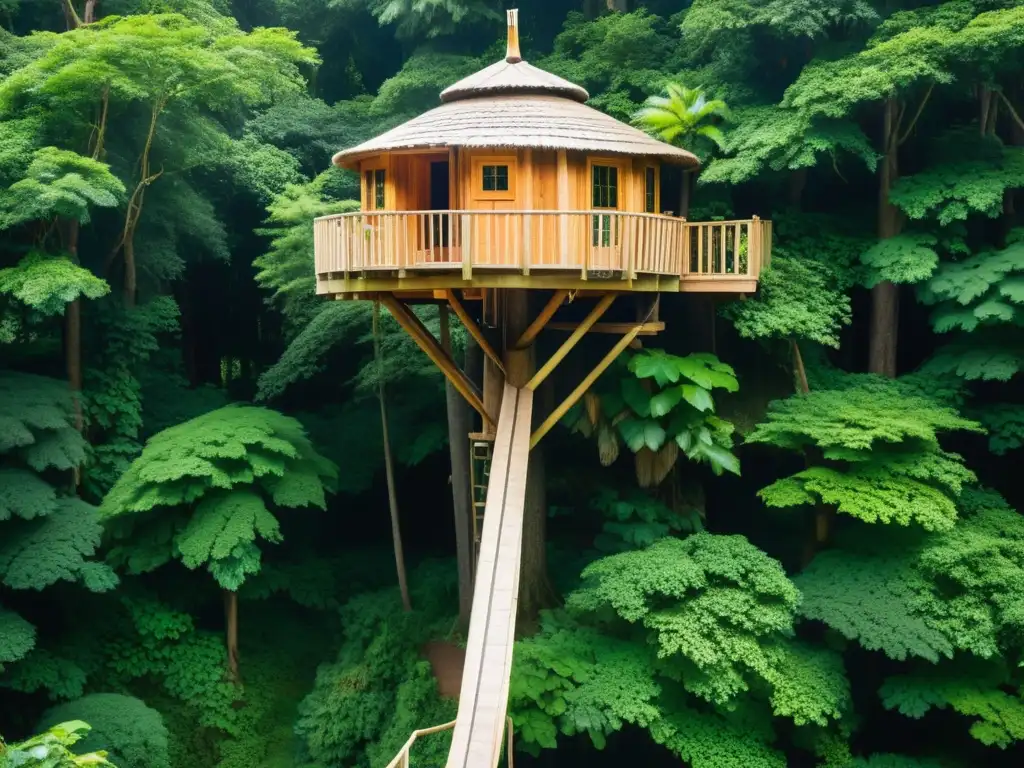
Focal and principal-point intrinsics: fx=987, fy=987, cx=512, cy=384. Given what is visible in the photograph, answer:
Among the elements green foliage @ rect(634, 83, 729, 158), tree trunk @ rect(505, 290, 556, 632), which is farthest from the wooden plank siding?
tree trunk @ rect(505, 290, 556, 632)

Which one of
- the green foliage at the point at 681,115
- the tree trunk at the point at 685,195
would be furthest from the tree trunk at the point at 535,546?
the green foliage at the point at 681,115

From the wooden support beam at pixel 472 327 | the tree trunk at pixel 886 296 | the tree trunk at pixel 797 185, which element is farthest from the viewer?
the tree trunk at pixel 797 185

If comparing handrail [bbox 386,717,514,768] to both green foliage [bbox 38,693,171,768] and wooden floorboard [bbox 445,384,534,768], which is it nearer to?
wooden floorboard [bbox 445,384,534,768]

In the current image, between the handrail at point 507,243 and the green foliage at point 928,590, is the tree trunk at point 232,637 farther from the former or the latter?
the green foliage at point 928,590

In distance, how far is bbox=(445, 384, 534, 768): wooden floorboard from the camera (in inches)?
374

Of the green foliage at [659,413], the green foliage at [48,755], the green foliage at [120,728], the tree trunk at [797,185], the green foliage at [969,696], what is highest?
the tree trunk at [797,185]

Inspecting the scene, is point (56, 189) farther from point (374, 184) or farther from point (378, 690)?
point (378, 690)

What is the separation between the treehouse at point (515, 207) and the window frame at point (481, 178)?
1 cm

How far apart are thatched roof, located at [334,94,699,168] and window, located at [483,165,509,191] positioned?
664mm

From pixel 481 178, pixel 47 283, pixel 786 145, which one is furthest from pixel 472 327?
pixel 47 283

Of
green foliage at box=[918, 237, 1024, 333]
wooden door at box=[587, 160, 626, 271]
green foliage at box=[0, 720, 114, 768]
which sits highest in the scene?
wooden door at box=[587, 160, 626, 271]

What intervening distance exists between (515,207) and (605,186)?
142cm

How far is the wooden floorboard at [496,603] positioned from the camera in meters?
9.50

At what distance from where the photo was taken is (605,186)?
13.7 metres
